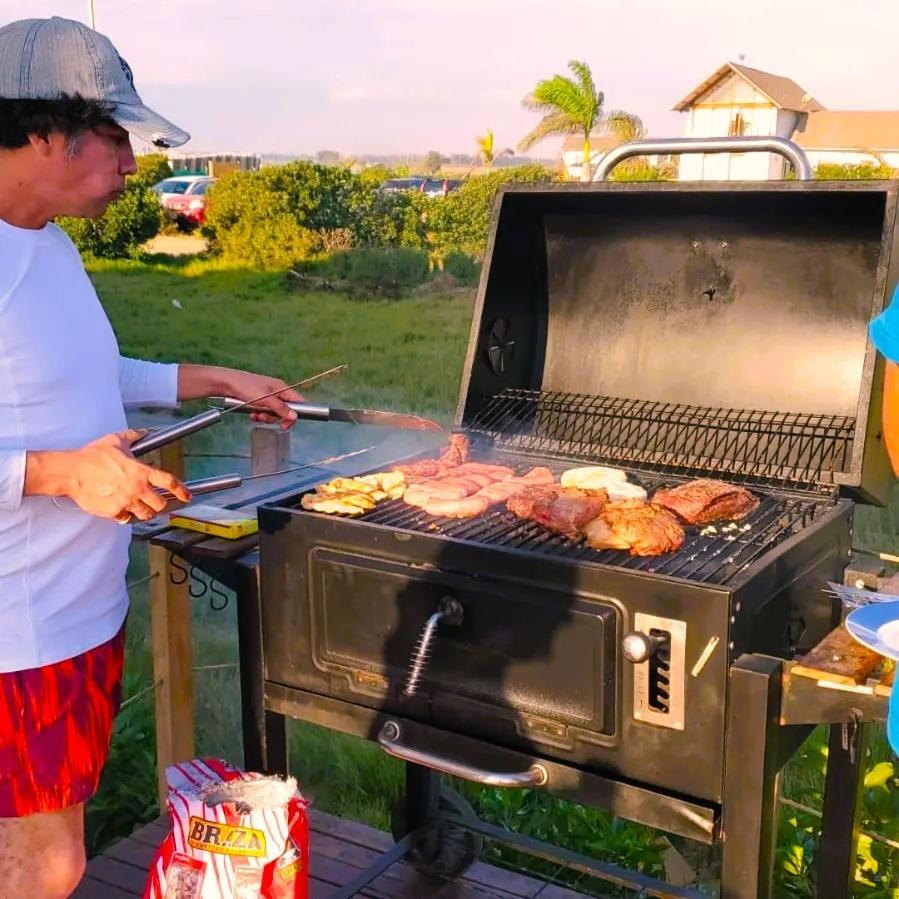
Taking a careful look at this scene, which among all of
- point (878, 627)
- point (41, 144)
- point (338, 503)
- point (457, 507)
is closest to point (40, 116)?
point (41, 144)

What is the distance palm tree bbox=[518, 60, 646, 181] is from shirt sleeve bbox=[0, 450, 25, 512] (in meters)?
25.1

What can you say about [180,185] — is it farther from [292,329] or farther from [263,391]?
[263,391]

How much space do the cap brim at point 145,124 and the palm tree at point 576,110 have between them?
2468cm

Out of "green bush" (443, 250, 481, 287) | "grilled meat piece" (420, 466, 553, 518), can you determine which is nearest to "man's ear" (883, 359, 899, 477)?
"grilled meat piece" (420, 466, 553, 518)

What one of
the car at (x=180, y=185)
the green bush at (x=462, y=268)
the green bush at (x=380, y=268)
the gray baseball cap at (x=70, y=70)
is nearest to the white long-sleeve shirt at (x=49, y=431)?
the gray baseball cap at (x=70, y=70)

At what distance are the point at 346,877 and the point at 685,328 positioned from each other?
1844mm

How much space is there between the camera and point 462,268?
15.3m

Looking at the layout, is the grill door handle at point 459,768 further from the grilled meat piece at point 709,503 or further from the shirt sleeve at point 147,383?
the shirt sleeve at point 147,383

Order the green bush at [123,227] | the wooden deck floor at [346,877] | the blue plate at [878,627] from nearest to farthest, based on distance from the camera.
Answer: the blue plate at [878,627]
the wooden deck floor at [346,877]
the green bush at [123,227]

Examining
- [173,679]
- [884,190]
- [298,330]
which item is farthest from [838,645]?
[298,330]

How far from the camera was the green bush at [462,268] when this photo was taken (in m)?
15.1

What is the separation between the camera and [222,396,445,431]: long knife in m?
2.28

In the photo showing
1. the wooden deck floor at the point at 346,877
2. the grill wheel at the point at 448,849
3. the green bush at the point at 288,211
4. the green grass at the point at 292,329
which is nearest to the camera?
the wooden deck floor at the point at 346,877

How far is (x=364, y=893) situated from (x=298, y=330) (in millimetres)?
9772
